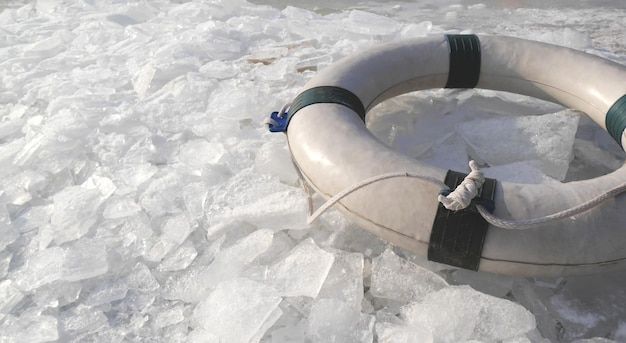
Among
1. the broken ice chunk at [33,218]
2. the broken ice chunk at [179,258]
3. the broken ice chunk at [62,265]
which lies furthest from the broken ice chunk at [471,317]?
the broken ice chunk at [33,218]

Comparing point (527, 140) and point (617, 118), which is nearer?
point (617, 118)

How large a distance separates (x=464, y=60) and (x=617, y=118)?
0.71m

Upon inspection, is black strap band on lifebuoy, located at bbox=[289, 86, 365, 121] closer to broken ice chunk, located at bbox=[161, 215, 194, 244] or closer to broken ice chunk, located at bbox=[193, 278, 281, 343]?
broken ice chunk, located at bbox=[161, 215, 194, 244]

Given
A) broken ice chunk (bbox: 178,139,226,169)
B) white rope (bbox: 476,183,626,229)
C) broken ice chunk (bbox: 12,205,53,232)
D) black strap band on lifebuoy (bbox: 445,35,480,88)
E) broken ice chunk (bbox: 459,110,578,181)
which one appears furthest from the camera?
black strap band on lifebuoy (bbox: 445,35,480,88)

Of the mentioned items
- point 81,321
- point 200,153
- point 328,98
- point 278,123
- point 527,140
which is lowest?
point 81,321

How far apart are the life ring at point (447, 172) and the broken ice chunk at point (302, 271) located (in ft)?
0.59

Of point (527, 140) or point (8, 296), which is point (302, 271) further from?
point (527, 140)

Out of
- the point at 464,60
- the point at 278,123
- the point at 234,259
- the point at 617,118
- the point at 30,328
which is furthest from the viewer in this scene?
the point at 464,60

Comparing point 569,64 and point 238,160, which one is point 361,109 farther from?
point 569,64

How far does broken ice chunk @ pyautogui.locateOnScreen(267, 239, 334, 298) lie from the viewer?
159cm

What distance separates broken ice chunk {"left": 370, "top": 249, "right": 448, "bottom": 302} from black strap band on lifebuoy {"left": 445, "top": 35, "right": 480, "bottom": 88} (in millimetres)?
1143

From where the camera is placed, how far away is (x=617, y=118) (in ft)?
6.53

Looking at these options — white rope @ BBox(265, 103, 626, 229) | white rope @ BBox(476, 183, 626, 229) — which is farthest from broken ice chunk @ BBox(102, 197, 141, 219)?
white rope @ BBox(476, 183, 626, 229)

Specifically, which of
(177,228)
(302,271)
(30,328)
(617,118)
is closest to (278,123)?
(177,228)
